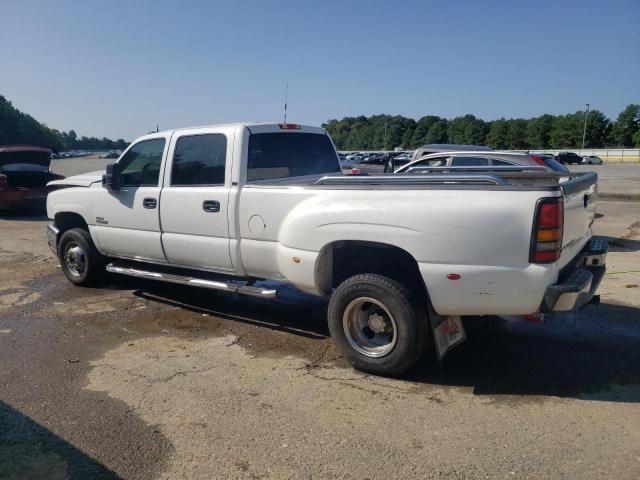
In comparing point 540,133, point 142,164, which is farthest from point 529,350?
point 540,133

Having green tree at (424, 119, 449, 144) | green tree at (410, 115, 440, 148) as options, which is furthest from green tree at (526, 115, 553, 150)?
green tree at (410, 115, 440, 148)

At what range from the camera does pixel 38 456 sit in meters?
3.31

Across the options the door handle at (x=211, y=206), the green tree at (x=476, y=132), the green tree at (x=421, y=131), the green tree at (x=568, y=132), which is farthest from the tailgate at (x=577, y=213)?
the green tree at (x=421, y=131)

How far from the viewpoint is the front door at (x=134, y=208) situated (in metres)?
6.00

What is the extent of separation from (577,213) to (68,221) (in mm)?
6104

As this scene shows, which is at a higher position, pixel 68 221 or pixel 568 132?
pixel 568 132

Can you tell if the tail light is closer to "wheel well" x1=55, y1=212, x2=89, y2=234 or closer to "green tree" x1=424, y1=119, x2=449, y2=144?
"wheel well" x1=55, y1=212, x2=89, y2=234

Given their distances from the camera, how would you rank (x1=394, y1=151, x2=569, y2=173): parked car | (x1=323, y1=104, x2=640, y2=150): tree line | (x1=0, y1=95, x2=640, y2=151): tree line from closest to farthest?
(x1=394, y1=151, x2=569, y2=173): parked car < (x1=0, y1=95, x2=640, y2=151): tree line < (x1=323, y1=104, x2=640, y2=150): tree line

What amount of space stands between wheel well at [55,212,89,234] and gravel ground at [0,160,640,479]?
1311 millimetres

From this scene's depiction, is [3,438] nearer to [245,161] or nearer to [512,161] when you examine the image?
[245,161]

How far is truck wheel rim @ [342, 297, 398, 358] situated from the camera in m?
4.38

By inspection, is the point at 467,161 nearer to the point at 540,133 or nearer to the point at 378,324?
the point at 378,324

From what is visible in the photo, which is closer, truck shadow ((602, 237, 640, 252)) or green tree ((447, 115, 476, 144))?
truck shadow ((602, 237, 640, 252))

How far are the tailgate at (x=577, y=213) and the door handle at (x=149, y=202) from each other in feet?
13.2
